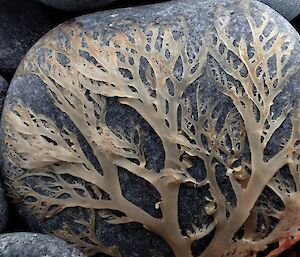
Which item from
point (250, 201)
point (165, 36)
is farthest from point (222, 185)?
point (165, 36)

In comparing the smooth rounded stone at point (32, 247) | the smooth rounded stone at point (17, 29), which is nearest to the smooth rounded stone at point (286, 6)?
the smooth rounded stone at point (17, 29)

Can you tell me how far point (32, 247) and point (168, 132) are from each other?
0.32 metres

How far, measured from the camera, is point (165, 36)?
131cm

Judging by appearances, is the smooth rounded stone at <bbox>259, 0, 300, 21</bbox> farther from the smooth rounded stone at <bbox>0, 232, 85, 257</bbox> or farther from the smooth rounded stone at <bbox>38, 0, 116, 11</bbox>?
the smooth rounded stone at <bbox>0, 232, 85, 257</bbox>

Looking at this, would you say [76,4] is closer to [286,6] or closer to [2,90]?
[2,90]

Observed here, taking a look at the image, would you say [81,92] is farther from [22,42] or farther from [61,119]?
[22,42]

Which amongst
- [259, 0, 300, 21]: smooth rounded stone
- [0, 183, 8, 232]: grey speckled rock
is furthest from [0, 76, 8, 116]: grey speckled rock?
[259, 0, 300, 21]: smooth rounded stone

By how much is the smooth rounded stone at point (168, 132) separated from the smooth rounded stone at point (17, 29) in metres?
0.14

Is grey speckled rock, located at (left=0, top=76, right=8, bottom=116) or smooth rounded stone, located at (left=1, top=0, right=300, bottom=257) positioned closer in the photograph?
smooth rounded stone, located at (left=1, top=0, right=300, bottom=257)

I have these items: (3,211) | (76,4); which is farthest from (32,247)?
(76,4)

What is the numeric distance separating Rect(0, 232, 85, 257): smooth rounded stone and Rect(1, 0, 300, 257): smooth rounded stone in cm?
11

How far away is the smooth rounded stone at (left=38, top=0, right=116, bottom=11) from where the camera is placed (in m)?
1.35

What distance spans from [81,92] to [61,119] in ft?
0.22

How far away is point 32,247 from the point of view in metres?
1.21
